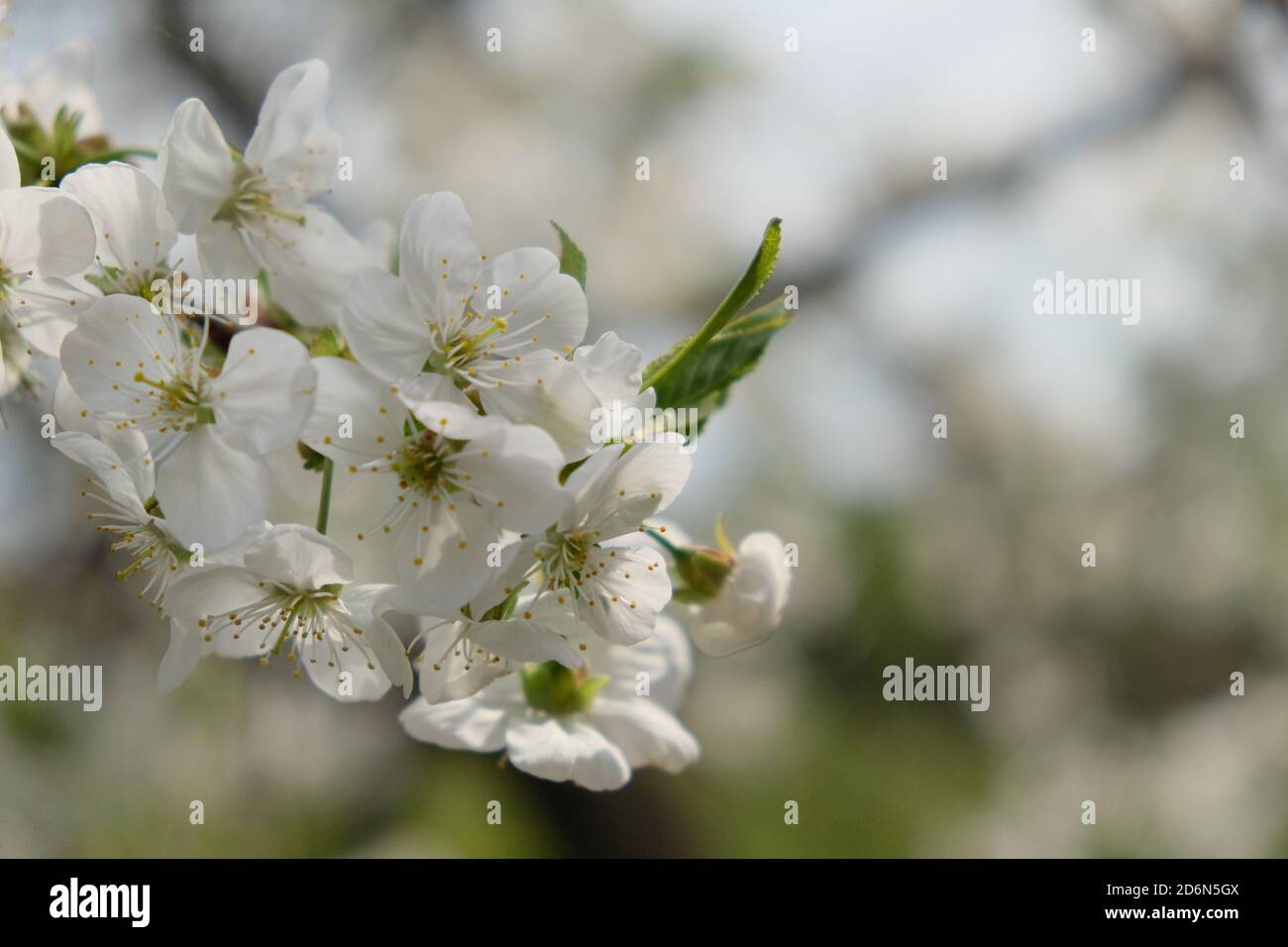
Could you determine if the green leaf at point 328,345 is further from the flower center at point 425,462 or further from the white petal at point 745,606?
the white petal at point 745,606

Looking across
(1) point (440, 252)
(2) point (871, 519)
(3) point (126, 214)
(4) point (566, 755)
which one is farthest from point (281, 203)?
(2) point (871, 519)

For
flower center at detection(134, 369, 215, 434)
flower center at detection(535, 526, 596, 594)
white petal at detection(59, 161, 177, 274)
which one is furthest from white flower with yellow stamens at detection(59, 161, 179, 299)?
flower center at detection(535, 526, 596, 594)

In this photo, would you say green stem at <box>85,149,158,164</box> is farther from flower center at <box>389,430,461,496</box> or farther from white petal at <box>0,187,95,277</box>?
flower center at <box>389,430,461,496</box>

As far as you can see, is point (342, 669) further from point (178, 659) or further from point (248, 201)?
point (248, 201)

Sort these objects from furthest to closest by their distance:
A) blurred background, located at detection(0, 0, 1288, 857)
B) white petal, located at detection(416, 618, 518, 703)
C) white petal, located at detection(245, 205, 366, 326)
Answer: blurred background, located at detection(0, 0, 1288, 857) < white petal, located at detection(245, 205, 366, 326) < white petal, located at detection(416, 618, 518, 703)

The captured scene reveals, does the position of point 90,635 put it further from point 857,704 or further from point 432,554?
point 857,704
